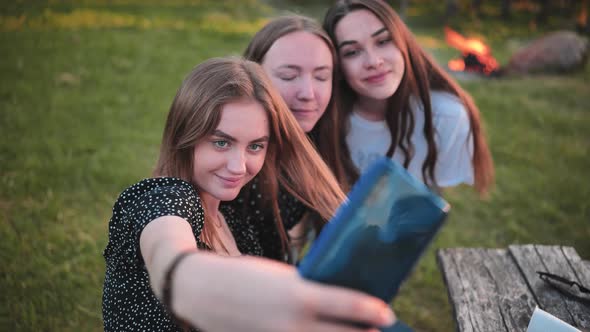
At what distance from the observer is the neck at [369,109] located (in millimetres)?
3287

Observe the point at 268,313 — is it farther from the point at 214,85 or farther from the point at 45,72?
the point at 45,72

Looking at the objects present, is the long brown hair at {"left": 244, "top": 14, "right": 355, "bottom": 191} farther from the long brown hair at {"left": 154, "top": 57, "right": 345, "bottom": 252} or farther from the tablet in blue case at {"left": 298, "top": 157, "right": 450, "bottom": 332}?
the tablet in blue case at {"left": 298, "top": 157, "right": 450, "bottom": 332}

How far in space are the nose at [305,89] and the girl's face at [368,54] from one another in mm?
434

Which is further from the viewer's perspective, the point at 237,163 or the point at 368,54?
the point at 368,54

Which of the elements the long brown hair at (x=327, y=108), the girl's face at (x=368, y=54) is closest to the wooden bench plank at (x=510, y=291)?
the long brown hair at (x=327, y=108)

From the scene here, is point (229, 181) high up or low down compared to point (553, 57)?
down

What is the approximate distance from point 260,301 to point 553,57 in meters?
9.72

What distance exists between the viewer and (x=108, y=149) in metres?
4.84

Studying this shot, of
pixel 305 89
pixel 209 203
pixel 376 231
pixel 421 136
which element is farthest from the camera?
pixel 421 136

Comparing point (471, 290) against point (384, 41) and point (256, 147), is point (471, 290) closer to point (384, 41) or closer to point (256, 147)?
point (256, 147)

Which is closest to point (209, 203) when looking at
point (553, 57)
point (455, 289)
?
point (455, 289)

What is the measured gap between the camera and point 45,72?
590 cm

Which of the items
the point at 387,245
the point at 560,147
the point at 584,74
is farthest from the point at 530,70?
the point at 387,245

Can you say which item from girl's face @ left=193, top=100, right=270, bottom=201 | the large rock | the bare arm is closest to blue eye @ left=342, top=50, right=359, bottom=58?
girl's face @ left=193, top=100, right=270, bottom=201
